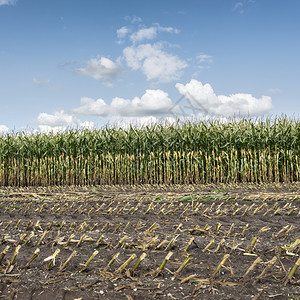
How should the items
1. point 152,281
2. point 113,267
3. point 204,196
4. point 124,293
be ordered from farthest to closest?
point 204,196 → point 113,267 → point 152,281 → point 124,293

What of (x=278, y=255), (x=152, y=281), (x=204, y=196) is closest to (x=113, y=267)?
(x=152, y=281)

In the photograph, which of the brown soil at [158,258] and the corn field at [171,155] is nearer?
the brown soil at [158,258]

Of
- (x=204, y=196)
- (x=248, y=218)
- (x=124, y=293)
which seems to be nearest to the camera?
(x=124, y=293)

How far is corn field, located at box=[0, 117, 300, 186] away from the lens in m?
11.7

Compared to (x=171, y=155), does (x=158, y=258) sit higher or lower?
lower

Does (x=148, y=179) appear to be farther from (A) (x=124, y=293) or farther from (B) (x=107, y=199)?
(A) (x=124, y=293)

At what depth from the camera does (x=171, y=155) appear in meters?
12.2

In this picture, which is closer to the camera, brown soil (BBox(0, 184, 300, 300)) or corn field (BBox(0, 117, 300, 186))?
brown soil (BBox(0, 184, 300, 300))

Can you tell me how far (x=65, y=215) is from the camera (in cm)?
559

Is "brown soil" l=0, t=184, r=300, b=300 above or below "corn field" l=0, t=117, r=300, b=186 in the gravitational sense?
below

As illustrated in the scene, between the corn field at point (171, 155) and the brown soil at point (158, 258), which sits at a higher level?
the corn field at point (171, 155)

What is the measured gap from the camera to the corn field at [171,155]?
38.4 ft

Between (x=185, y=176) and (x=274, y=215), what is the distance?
21.6 feet

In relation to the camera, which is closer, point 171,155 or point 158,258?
point 158,258
